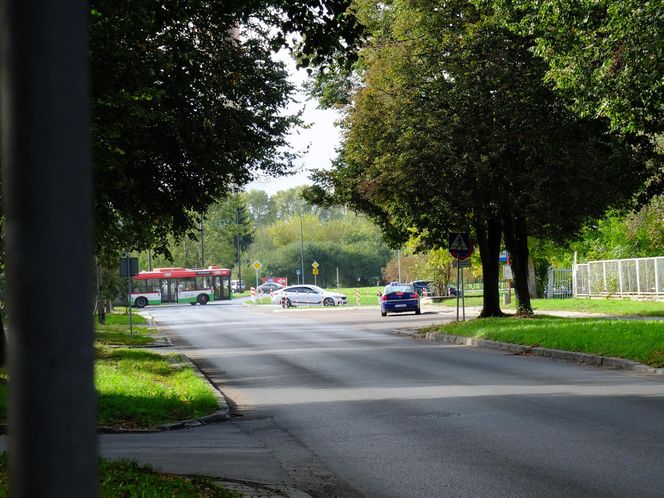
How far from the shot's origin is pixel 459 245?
102ft

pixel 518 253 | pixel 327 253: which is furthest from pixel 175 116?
pixel 327 253

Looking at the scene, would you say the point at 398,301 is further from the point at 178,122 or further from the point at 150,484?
the point at 150,484

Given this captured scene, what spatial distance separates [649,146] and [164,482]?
24992mm

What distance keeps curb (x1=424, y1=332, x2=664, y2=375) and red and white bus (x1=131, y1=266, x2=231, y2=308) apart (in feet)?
184

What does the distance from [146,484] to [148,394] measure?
7144 millimetres

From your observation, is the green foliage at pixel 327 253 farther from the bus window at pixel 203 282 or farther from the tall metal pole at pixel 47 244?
the tall metal pole at pixel 47 244

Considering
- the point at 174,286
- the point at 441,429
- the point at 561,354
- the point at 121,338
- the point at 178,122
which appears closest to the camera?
the point at 441,429

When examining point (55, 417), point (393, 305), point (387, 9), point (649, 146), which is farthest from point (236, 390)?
point (393, 305)

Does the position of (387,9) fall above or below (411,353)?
above

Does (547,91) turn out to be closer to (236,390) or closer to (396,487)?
(236,390)

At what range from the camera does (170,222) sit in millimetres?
25750

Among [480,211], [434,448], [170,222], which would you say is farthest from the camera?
[480,211]

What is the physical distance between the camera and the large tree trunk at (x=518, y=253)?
112ft

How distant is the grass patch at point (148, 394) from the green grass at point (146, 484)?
1348mm
